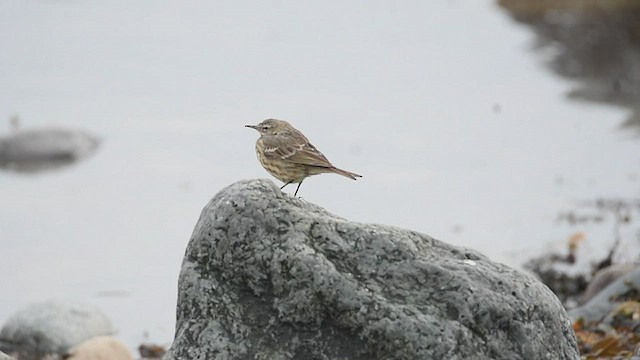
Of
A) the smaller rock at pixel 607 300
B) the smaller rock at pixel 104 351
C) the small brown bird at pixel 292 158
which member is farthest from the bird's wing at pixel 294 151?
the smaller rock at pixel 607 300

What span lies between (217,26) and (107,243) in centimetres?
999

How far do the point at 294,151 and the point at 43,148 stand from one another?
973 centimetres

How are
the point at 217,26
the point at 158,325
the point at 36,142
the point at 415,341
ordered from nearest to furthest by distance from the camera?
the point at 415,341, the point at 158,325, the point at 36,142, the point at 217,26

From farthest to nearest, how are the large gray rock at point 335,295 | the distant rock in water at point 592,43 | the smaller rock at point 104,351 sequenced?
1. the distant rock in water at point 592,43
2. the smaller rock at point 104,351
3. the large gray rock at point 335,295

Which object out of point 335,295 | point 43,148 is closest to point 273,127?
point 335,295

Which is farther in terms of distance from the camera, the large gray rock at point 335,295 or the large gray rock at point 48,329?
the large gray rock at point 48,329

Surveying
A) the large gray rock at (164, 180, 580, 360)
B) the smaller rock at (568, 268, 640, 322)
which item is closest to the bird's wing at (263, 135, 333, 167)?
the large gray rock at (164, 180, 580, 360)

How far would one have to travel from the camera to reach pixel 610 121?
59.6 ft

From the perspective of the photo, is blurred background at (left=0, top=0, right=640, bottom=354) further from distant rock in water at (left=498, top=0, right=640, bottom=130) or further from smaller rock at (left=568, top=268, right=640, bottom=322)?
smaller rock at (left=568, top=268, right=640, bottom=322)

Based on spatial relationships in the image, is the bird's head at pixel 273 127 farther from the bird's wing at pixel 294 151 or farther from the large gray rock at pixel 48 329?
the large gray rock at pixel 48 329

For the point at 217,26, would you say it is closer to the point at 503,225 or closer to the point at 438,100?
the point at 438,100

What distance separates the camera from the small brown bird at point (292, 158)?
7.76m

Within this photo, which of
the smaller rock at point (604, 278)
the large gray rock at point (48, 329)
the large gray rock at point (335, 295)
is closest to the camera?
the large gray rock at point (335, 295)

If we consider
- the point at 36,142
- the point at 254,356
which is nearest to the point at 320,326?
the point at 254,356
